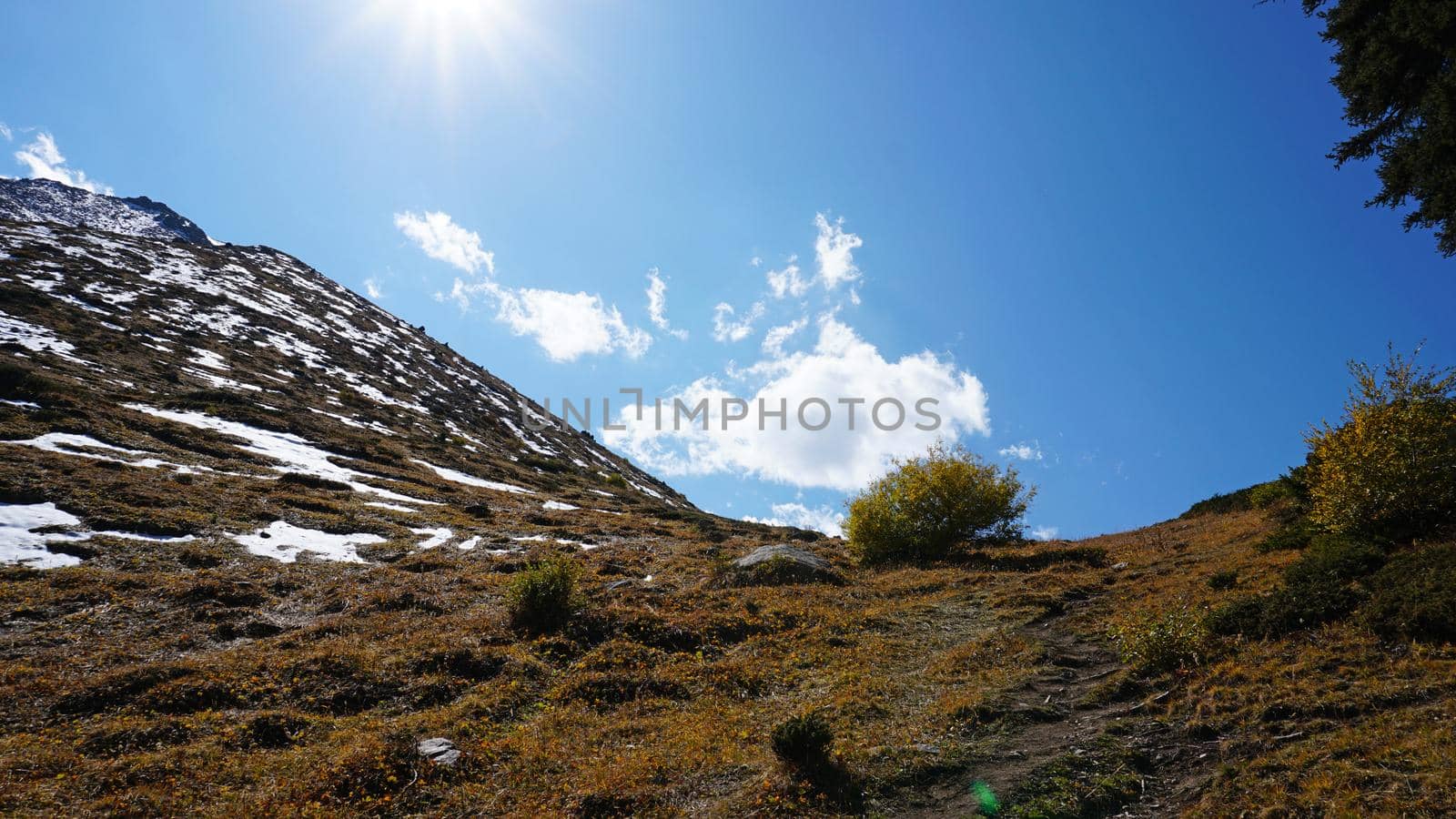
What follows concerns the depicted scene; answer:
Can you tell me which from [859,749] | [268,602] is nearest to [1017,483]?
[859,749]

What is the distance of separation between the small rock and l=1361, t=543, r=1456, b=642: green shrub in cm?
1481

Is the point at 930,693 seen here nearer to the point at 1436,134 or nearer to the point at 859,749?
the point at 859,749

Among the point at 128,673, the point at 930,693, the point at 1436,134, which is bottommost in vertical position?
the point at 930,693

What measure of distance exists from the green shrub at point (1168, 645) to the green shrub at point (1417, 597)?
2.41 meters

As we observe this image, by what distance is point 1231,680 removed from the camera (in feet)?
33.3

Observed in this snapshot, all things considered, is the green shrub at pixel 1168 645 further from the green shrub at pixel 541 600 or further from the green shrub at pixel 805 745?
the green shrub at pixel 541 600

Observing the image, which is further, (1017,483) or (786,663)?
(1017,483)

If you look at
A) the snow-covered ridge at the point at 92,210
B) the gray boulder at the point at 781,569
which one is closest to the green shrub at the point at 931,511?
the gray boulder at the point at 781,569

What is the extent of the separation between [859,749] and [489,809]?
548cm

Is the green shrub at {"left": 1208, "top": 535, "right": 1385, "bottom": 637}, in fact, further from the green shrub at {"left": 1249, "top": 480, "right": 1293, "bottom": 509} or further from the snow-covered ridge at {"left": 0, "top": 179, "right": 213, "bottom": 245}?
the snow-covered ridge at {"left": 0, "top": 179, "right": 213, "bottom": 245}

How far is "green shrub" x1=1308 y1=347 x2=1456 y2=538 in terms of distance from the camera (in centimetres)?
1312

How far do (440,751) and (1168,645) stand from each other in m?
12.7

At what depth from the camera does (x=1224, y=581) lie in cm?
1514

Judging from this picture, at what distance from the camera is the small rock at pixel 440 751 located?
31.4 feet
